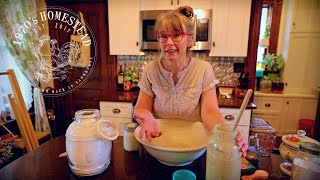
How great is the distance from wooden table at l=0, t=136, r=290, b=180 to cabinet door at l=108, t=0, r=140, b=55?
1.60m

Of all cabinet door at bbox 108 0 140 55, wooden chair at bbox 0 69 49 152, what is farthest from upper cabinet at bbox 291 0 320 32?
wooden chair at bbox 0 69 49 152

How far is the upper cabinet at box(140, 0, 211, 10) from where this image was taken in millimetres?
2115

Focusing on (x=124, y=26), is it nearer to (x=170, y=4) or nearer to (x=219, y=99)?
(x=170, y=4)

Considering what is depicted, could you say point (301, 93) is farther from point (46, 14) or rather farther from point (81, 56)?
point (46, 14)

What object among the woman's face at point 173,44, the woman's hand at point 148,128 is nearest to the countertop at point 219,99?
the woman's face at point 173,44

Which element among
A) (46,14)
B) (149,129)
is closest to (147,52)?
(46,14)

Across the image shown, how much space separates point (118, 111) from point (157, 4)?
127cm

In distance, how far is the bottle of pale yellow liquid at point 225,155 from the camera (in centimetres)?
60

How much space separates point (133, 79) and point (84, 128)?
6.34 feet

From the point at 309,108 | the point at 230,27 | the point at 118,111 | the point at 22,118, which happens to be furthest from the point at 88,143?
the point at 309,108

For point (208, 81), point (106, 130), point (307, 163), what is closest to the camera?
point (307, 163)

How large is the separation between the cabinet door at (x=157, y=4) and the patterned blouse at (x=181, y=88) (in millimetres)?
1252

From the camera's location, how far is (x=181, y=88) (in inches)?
44.5

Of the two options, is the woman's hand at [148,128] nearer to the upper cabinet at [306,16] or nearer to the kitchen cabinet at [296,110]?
the kitchen cabinet at [296,110]
